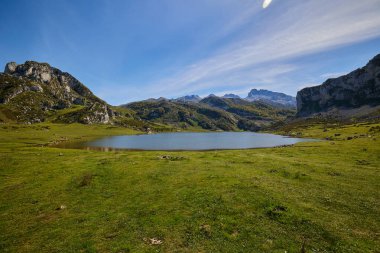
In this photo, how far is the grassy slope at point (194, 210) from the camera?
18.2 metres

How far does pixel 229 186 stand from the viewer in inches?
1162

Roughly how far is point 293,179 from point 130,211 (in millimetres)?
22047

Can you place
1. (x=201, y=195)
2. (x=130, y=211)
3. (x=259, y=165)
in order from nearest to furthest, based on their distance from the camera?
(x=130, y=211), (x=201, y=195), (x=259, y=165)

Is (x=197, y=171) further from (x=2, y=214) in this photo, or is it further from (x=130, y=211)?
(x=2, y=214)

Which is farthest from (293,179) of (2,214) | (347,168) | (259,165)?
(2,214)

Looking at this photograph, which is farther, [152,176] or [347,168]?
[347,168]

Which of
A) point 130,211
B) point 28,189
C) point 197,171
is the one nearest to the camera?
point 130,211

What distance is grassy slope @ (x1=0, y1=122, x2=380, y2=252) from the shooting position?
18.2 m

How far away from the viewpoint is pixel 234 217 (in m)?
21.8

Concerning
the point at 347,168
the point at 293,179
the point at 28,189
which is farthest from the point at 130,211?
the point at 347,168

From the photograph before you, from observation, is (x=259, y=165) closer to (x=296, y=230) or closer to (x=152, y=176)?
(x=152, y=176)

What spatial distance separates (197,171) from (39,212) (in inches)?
851

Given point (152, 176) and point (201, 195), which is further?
point (152, 176)

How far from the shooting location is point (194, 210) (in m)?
23.7
